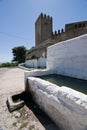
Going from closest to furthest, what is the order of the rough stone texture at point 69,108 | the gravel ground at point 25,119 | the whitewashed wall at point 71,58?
the rough stone texture at point 69,108 → the gravel ground at point 25,119 → the whitewashed wall at point 71,58

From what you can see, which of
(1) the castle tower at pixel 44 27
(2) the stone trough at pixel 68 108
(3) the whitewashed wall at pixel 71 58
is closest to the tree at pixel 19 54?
(1) the castle tower at pixel 44 27

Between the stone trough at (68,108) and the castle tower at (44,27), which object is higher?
the castle tower at (44,27)

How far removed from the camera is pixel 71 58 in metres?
4.54

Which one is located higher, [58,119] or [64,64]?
[64,64]

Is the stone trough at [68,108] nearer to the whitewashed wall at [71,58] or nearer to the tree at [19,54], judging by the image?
the whitewashed wall at [71,58]

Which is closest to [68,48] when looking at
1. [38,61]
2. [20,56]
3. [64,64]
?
[64,64]

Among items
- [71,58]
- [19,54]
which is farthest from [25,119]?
[19,54]

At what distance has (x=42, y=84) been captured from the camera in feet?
11.1

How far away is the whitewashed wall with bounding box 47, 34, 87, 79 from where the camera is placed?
3918mm

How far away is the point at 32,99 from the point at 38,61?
11356 mm

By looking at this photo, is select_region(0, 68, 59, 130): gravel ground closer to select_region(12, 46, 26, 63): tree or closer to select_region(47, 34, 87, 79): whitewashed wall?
select_region(47, 34, 87, 79): whitewashed wall

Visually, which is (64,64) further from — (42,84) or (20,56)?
(20,56)

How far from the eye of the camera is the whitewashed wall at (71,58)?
3.92 metres

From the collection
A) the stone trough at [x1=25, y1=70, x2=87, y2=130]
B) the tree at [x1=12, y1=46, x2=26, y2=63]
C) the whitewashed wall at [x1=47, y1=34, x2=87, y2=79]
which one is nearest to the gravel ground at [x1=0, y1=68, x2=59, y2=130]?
the stone trough at [x1=25, y1=70, x2=87, y2=130]
